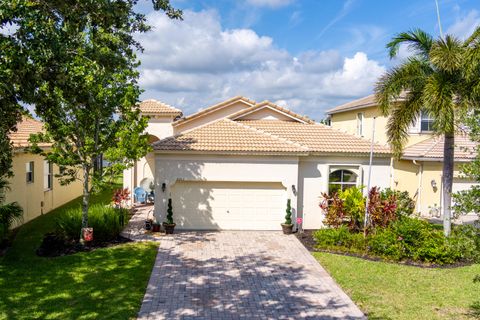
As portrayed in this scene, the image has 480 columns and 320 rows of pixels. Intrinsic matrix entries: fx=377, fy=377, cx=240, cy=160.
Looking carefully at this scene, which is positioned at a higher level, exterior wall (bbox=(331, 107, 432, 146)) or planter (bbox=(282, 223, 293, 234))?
exterior wall (bbox=(331, 107, 432, 146))

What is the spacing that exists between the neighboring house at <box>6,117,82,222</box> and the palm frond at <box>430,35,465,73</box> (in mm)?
16519

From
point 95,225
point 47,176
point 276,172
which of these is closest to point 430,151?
point 276,172

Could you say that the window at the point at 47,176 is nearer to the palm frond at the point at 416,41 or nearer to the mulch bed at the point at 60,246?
the mulch bed at the point at 60,246

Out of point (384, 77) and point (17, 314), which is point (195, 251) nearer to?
point (17, 314)

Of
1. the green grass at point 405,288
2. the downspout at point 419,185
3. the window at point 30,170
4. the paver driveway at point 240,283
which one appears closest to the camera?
the paver driveway at point 240,283

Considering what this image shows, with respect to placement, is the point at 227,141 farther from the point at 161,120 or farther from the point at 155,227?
the point at 161,120

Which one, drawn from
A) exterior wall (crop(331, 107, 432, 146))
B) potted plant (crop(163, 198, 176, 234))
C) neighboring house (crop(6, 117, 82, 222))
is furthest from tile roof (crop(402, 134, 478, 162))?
neighboring house (crop(6, 117, 82, 222))

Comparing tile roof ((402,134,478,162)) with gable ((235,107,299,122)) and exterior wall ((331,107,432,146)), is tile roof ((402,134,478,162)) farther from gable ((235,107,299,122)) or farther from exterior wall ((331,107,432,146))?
gable ((235,107,299,122))

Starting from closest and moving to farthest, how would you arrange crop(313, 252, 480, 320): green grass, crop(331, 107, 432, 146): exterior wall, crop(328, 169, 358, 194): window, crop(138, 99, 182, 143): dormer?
1. crop(313, 252, 480, 320): green grass
2. crop(328, 169, 358, 194): window
3. crop(331, 107, 432, 146): exterior wall
4. crop(138, 99, 182, 143): dormer

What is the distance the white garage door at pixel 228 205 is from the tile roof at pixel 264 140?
1714 millimetres

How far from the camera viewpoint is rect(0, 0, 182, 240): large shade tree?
706cm

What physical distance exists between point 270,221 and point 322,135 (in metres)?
5.35

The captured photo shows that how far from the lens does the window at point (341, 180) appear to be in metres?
17.9

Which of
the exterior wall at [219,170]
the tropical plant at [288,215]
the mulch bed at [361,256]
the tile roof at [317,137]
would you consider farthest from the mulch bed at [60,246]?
the tile roof at [317,137]
